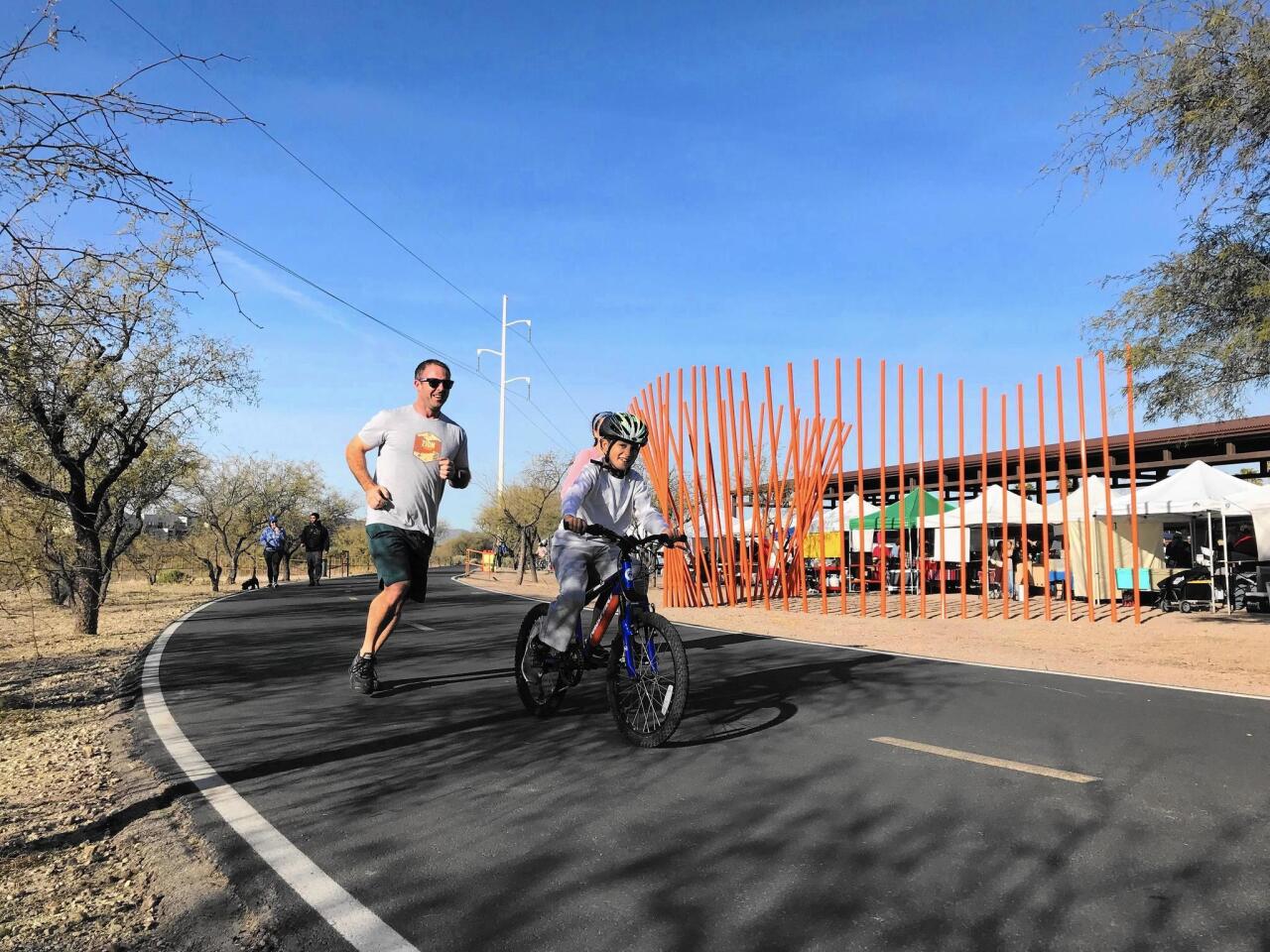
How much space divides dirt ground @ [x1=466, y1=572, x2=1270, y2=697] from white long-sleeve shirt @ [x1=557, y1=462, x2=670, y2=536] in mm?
5276

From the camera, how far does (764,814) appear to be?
3930 mm

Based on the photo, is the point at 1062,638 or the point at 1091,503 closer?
the point at 1062,638

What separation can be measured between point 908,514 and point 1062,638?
9.86 meters

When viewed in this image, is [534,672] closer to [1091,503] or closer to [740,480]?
[740,480]

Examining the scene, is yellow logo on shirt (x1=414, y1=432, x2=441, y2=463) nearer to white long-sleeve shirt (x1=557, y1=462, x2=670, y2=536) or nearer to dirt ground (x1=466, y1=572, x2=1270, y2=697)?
white long-sleeve shirt (x1=557, y1=462, x2=670, y2=536)

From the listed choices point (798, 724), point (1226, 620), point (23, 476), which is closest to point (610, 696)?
point (798, 724)

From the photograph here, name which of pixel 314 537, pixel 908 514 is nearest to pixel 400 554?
pixel 314 537

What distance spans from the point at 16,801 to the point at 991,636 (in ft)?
38.4

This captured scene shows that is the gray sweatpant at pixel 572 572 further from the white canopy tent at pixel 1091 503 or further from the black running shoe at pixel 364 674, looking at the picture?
the white canopy tent at pixel 1091 503

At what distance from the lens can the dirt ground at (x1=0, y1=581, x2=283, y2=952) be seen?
2877 mm

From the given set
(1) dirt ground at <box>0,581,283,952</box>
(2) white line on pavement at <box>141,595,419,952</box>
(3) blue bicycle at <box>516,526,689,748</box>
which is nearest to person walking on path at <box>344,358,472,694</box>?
(3) blue bicycle at <box>516,526,689,748</box>

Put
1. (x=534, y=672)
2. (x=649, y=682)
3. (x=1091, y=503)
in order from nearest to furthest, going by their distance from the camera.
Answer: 1. (x=649, y=682)
2. (x=534, y=672)
3. (x=1091, y=503)

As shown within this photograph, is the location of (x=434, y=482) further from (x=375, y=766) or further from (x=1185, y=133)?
(x=1185, y=133)

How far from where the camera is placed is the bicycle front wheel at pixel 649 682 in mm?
4980
